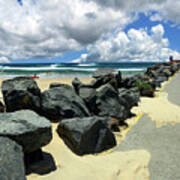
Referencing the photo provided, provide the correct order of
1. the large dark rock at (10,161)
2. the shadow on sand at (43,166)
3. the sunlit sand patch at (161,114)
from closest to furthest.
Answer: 1. the large dark rock at (10,161)
2. the shadow on sand at (43,166)
3. the sunlit sand patch at (161,114)

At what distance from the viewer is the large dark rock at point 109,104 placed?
6.15 metres

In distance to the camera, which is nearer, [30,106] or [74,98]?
[30,106]

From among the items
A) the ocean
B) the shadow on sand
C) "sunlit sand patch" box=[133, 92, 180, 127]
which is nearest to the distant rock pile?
the shadow on sand

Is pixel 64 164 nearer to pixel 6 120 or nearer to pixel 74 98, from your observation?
pixel 6 120

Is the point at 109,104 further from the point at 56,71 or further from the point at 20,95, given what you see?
the point at 56,71

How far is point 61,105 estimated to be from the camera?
5422 mm

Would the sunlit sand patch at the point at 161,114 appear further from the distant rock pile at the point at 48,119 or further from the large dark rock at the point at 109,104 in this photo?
the large dark rock at the point at 109,104

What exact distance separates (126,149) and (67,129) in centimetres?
160

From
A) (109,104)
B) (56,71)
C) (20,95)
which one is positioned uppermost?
(20,95)

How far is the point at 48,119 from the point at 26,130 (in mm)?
2420

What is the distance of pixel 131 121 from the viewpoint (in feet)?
22.3

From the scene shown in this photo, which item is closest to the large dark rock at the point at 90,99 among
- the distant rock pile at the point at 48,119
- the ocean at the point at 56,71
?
the distant rock pile at the point at 48,119

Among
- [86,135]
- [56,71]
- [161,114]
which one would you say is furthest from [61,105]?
[56,71]

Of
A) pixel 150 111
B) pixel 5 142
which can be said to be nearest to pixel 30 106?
pixel 5 142
